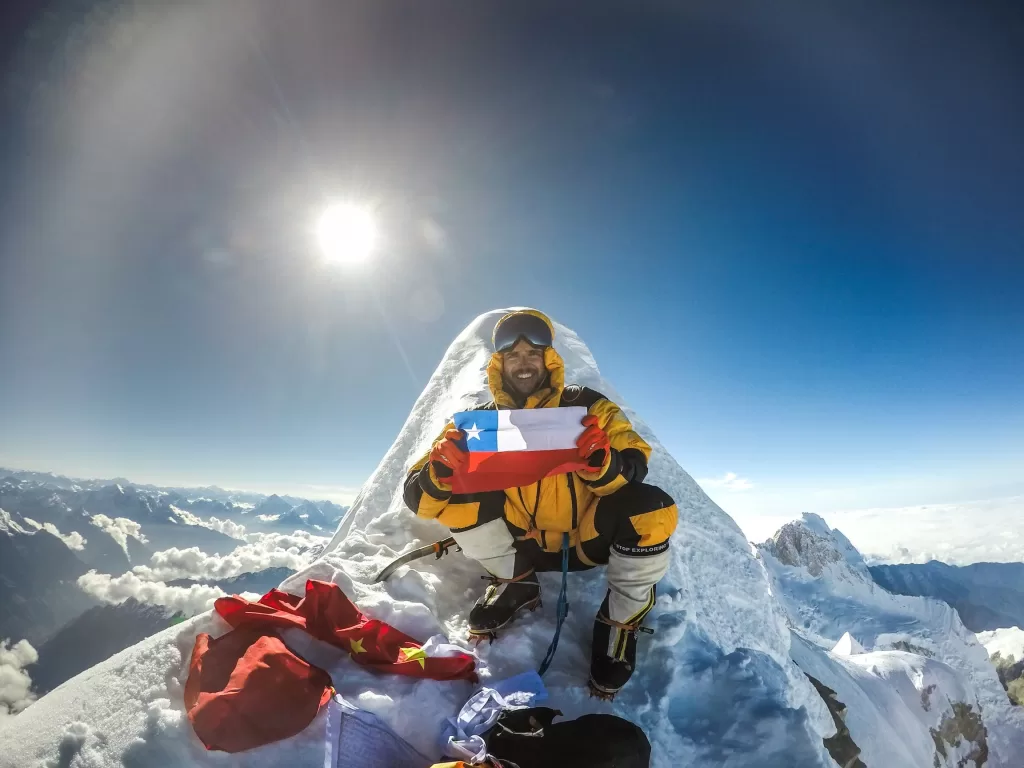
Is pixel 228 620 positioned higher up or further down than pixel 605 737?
higher up

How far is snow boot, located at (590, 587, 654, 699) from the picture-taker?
2988 millimetres

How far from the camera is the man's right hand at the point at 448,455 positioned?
2.94m

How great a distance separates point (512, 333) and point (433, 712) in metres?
2.49

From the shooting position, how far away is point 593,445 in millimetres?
2885

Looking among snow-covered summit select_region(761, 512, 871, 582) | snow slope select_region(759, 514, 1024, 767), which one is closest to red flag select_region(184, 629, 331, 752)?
snow slope select_region(759, 514, 1024, 767)

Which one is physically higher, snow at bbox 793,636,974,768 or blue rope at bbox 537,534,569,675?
blue rope at bbox 537,534,569,675

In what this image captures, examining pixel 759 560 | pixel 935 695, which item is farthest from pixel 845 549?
pixel 759 560

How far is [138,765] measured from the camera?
1.99 meters

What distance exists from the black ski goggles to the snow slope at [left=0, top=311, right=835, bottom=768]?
85.2 inches

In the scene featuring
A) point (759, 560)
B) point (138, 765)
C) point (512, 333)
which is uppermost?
point (512, 333)

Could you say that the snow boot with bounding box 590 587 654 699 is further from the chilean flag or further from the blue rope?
the chilean flag

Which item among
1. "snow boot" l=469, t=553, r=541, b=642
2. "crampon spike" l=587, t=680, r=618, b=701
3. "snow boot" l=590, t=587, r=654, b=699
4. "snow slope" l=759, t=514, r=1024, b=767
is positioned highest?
"snow boot" l=469, t=553, r=541, b=642

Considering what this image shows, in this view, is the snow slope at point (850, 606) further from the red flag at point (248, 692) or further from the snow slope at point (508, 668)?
the red flag at point (248, 692)

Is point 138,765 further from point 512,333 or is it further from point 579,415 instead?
point 512,333
